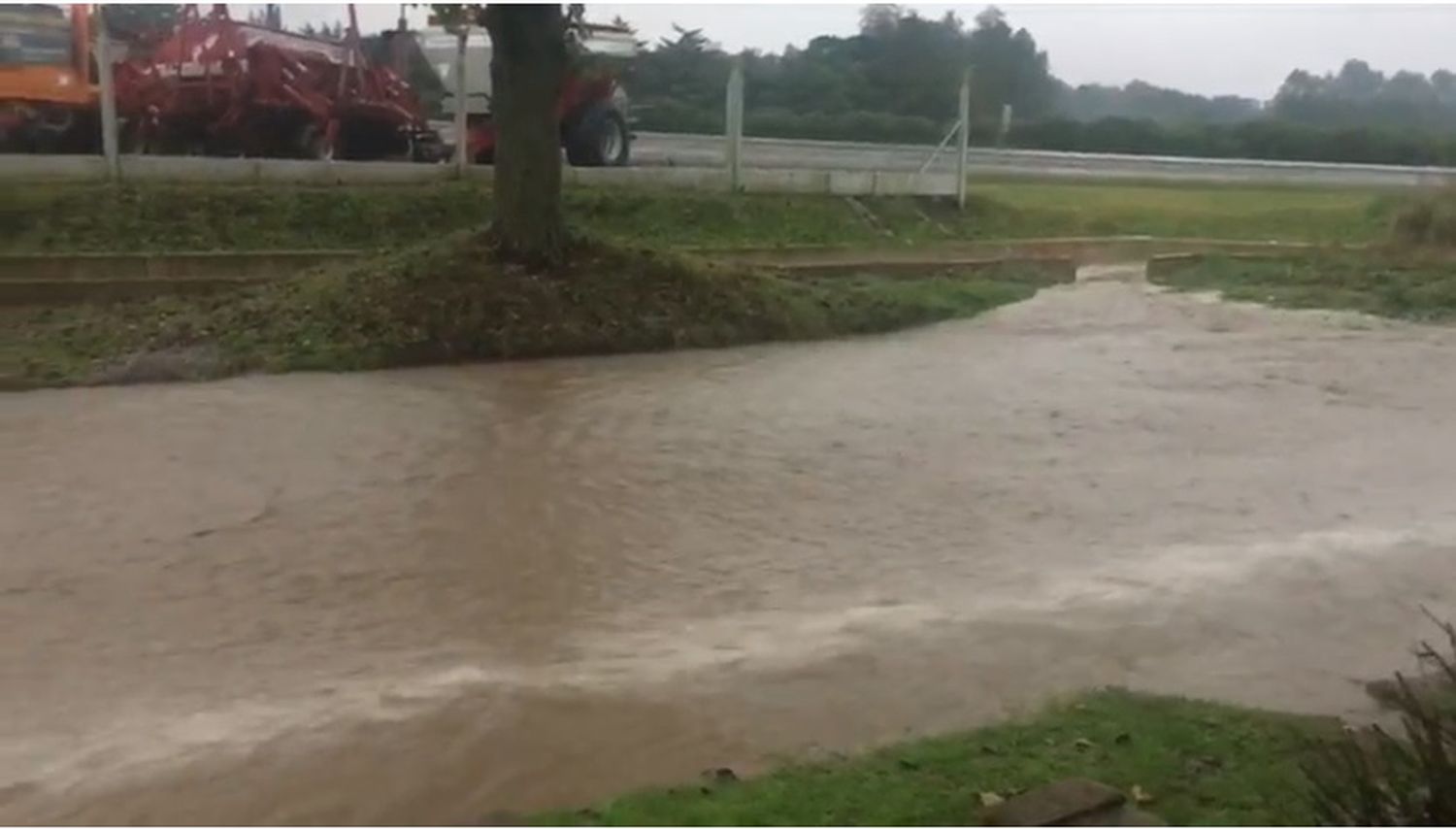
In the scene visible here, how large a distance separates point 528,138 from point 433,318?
2127mm

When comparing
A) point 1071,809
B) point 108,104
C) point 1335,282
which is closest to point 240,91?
Answer: point 108,104

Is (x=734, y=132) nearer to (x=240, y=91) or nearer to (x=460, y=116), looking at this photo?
(x=460, y=116)

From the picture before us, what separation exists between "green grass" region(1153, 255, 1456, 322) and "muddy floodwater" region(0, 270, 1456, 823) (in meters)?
4.46

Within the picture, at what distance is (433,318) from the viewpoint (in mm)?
13789

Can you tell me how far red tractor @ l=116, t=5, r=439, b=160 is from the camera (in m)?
19.1

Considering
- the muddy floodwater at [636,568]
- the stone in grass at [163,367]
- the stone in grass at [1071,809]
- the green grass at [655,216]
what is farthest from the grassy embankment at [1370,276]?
the stone in grass at [1071,809]

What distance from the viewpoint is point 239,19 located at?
19359 mm

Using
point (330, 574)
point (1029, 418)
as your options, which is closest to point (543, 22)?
point (1029, 418)

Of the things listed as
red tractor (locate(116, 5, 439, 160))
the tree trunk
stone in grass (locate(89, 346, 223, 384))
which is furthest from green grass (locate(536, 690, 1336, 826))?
red tractor (locate(116, 5, 439, 160))

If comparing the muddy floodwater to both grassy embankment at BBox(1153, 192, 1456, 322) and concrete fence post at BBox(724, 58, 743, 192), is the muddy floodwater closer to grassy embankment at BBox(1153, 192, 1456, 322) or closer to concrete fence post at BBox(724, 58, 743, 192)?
grassy embankment at BBox(1153, 192, 1456, 322)

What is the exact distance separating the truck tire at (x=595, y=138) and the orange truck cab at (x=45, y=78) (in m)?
6.04

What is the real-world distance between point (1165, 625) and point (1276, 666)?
64 centimetres

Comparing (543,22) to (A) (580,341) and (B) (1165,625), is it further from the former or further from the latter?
(B) (1165,625)

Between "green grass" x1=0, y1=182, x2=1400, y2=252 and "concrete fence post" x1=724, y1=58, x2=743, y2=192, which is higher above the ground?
"concrete fence post" x1=724, y1=58, x2=743, y2=192
